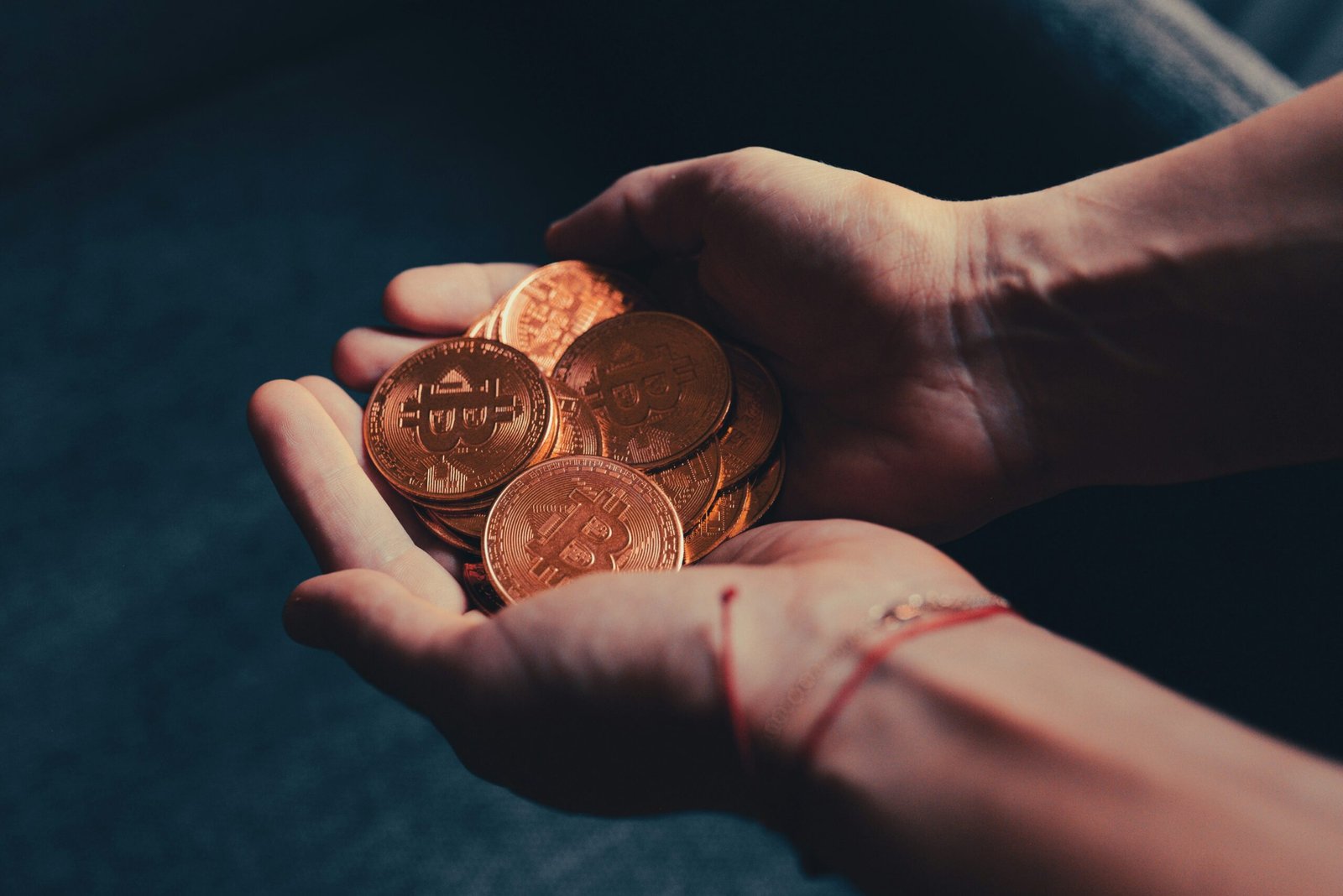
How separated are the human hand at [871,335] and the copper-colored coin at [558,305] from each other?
23cm

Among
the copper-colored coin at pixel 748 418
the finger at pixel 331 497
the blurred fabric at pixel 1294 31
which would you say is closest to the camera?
the finger at pixel 331 497

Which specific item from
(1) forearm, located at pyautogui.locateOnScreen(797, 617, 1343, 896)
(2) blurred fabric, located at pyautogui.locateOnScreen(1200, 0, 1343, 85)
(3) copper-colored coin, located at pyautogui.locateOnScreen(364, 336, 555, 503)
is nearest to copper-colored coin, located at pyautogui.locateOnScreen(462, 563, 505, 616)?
(3) copper-colored coin, located at pyautogui.locateOnScreen(364, 336, 555, 503)

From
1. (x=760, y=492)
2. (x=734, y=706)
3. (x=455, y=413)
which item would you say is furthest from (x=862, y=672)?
(x=455, y=413)

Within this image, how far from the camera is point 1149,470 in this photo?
1215mm

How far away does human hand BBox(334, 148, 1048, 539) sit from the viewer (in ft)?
4.17

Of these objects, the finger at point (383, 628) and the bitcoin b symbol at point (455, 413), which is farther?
the bitcoin b symbol at point (455, 413)

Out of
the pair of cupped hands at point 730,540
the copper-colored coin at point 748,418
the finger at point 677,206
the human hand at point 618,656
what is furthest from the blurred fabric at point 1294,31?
the human hand at point 618,656

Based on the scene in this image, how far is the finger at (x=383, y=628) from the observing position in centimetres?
98

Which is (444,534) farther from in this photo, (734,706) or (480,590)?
(734,706)

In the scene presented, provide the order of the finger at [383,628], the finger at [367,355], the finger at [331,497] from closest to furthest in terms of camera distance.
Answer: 1. the finger at [383,628]
2. the finger at [331,497]
3. the finger at [367,355]

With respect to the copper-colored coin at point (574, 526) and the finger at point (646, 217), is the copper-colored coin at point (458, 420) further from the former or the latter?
the finger at point (646, 217)

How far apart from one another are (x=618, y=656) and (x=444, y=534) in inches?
21.8

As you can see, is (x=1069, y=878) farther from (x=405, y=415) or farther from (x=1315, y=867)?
(x=405, y=415)

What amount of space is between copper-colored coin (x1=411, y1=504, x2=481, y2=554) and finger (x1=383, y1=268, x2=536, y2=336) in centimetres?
40
